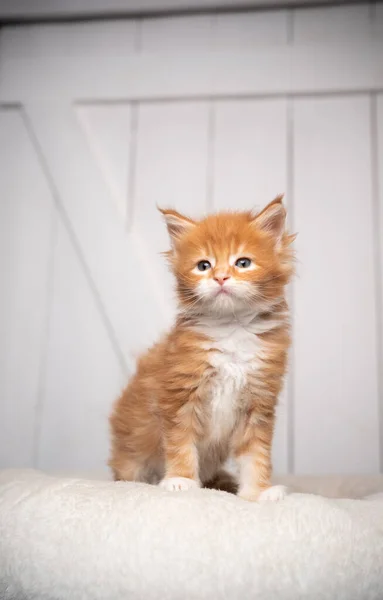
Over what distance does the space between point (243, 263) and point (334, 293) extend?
32.1 inches

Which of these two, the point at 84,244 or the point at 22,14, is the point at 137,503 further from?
the point at 22,14

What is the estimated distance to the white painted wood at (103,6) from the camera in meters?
1.94

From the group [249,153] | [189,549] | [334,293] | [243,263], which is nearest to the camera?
[189,549]

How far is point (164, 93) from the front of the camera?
6.41 ft

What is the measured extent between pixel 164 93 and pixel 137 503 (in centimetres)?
145

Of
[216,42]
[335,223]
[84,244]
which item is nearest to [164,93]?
[216,42]

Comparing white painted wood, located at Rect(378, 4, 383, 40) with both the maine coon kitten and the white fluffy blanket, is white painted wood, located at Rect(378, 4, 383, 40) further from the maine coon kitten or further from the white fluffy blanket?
the white fluffy blanket

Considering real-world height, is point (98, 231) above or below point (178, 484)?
above

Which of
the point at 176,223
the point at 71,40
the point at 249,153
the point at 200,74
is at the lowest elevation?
the point at 176,223

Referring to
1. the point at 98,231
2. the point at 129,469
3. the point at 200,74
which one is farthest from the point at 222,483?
the point at 200,74

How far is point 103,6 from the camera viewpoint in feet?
6.51

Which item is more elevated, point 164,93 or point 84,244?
point 164,93

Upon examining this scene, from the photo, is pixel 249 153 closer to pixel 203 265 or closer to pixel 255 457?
pixel 203 265

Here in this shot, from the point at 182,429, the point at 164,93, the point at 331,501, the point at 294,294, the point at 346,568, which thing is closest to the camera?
the point at 346,568
